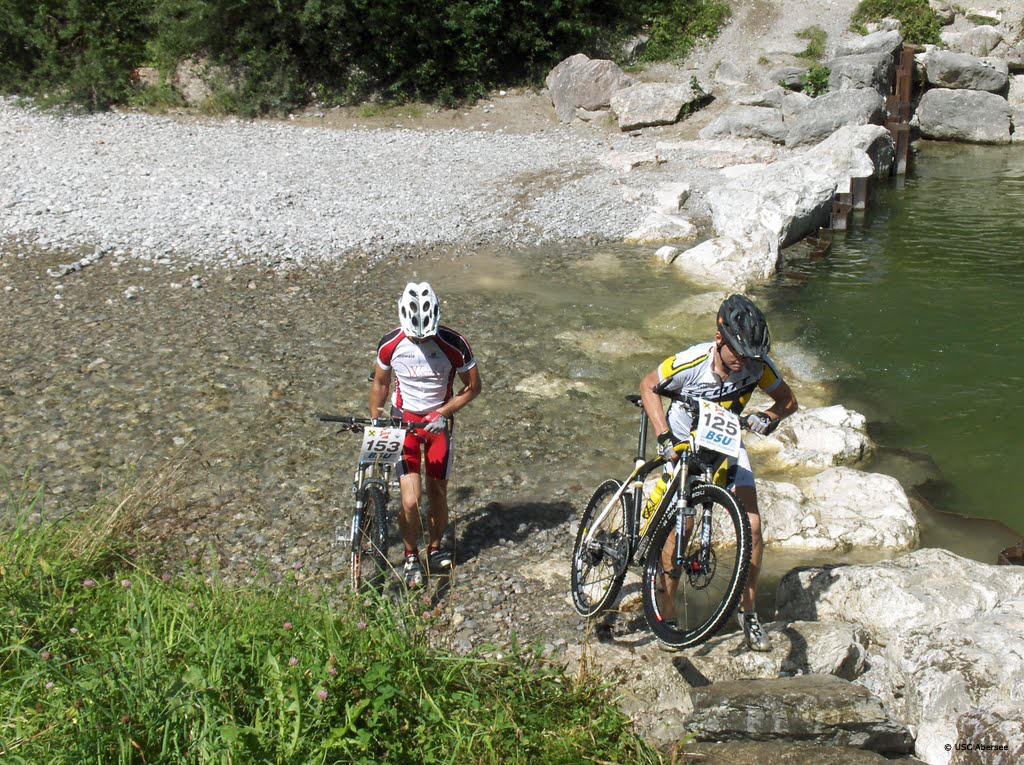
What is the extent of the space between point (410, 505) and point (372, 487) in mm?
287

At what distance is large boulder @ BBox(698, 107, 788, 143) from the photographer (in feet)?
71.2

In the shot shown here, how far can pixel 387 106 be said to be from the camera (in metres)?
24.8

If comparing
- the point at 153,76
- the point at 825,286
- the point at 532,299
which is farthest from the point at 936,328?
the point at 153,76

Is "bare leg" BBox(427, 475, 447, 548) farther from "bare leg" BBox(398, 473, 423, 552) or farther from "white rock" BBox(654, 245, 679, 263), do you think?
"white rock" BBox(654, 245, 679, 263)

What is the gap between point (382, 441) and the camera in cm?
612

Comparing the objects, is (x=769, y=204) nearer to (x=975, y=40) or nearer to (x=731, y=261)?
(x=731, y=261)

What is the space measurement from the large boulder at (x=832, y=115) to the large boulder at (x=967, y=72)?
193 inches

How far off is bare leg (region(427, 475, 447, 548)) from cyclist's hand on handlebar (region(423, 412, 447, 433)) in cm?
39

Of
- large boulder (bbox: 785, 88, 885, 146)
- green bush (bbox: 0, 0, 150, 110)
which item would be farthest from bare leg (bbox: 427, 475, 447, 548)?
green bush (bbox: 0, 0, 150, 110)

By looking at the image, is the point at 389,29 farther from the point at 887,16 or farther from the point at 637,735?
the point at 637,735

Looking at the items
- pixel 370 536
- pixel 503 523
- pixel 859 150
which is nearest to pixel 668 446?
pixel 370 536

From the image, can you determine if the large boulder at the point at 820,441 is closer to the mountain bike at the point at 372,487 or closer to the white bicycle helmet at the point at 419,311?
the mountain bike at the point at 372,487

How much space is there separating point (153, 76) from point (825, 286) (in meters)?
18.8

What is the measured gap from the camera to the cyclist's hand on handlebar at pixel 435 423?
6.36 m
